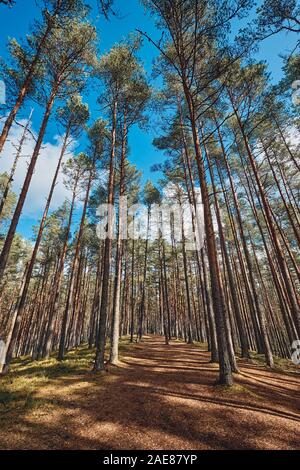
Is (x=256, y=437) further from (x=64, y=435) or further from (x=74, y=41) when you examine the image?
(x=74, y=41)

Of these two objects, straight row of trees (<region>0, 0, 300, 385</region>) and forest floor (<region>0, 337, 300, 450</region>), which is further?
straight row of trees (<region>0, 0, 300, 385</region>)

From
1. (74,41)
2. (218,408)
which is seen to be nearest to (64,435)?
(218,408)

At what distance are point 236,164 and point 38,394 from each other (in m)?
16.8

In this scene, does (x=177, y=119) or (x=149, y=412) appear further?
(x=177, y=119)

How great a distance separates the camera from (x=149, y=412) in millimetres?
4891

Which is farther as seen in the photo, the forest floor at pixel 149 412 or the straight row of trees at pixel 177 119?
the straight row of trees at pixel 177 119

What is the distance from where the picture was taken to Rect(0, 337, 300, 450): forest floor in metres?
3.81

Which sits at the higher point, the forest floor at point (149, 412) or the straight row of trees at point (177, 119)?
the straight row of trees at point (177, 119)

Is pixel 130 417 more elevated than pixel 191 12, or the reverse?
pixel 191 12

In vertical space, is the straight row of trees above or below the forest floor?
above

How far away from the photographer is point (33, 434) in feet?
13.3

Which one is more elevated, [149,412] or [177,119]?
[177,119]

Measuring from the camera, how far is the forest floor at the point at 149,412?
150 inches
